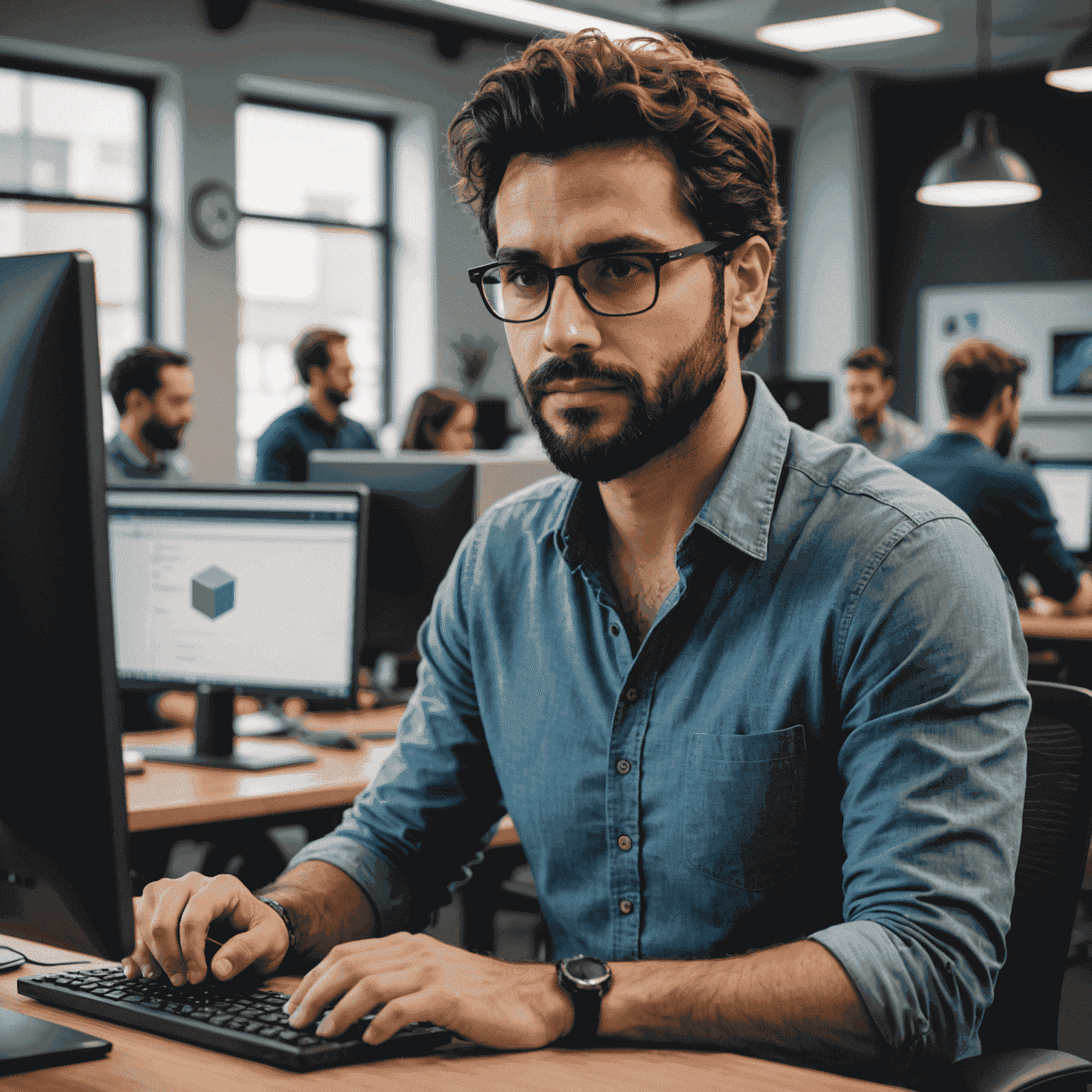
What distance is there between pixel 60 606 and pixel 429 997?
0.39m

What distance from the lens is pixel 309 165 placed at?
7.13m

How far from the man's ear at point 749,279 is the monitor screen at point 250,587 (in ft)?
3.61

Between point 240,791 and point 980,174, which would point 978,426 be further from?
point 240,791

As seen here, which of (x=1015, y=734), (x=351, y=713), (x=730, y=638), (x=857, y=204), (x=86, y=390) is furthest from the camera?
(x=857, y=204)

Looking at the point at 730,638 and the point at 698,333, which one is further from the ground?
the point at 698,333

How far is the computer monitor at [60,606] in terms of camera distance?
0.85 meters

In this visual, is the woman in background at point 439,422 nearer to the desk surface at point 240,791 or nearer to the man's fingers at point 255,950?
the desk surface at point 240,791

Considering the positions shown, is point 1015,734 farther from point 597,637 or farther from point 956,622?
point 597,637

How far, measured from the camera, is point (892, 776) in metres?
1.08

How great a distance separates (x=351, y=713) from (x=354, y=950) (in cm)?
186

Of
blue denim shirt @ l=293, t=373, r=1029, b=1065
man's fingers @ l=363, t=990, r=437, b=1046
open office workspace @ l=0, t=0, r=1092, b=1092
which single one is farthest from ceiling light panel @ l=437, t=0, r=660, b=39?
man's fingers @ l=363, t=990, r=437, b=1046

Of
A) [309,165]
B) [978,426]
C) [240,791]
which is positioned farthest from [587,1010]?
[309,165]

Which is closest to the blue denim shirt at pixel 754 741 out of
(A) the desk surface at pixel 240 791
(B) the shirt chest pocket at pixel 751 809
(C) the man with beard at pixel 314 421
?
(B) the shirt chest pocket at pixel 751 809

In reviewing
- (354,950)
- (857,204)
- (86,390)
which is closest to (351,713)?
(354,950)
